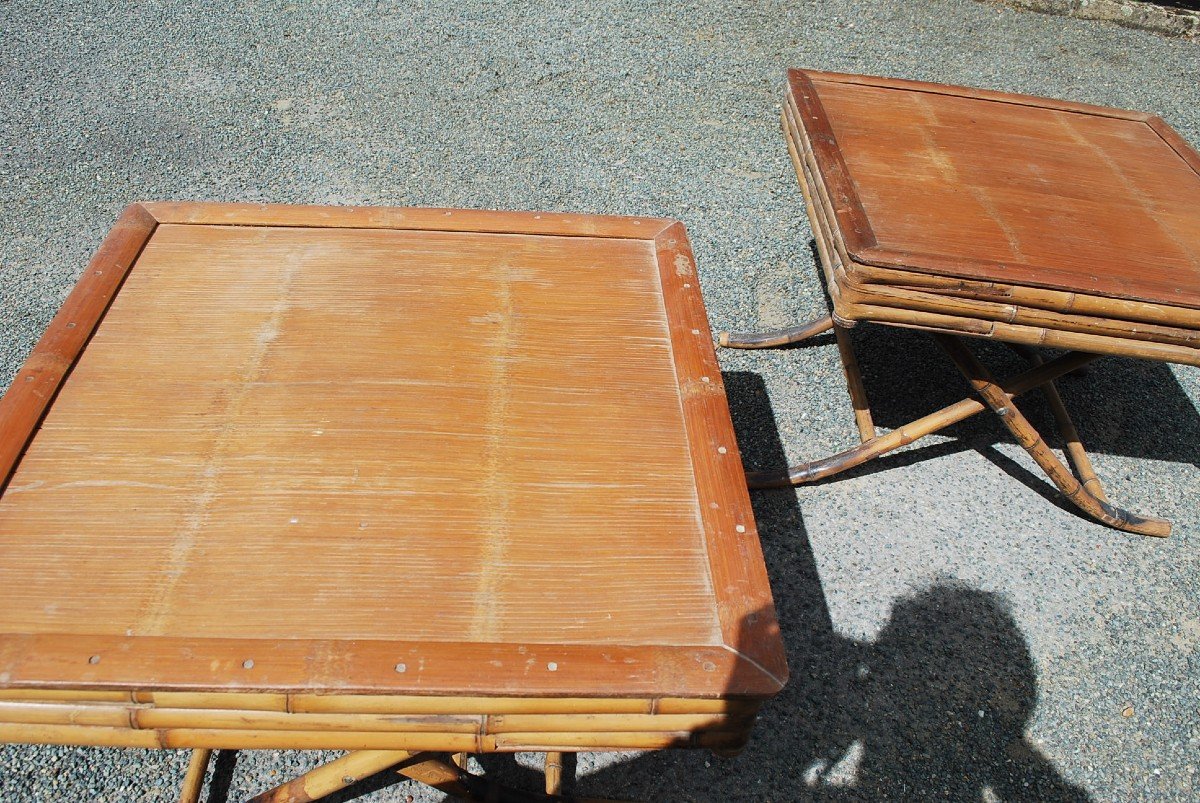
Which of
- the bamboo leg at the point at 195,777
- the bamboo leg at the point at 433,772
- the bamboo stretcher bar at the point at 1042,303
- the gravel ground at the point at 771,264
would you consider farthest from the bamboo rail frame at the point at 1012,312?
the bamboo leg at the point at 195,777

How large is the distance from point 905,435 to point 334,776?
70.2 inches

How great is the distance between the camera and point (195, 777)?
1862mm

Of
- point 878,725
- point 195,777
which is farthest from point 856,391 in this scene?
point 195,777

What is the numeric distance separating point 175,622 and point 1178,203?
269cm

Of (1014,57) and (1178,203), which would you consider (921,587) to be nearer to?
(1178,203)

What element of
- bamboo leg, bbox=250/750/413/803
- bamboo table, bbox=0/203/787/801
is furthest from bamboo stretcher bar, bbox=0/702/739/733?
bamboo leg, bbox=250/750/413/803

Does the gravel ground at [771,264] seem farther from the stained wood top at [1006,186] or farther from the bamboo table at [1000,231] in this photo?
the stained wood top at [1006,186]

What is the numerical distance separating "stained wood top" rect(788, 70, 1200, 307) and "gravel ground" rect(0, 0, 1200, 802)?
34.3 inches

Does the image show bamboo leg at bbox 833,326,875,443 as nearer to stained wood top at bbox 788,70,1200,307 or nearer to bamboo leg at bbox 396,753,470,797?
stained wood top at bbox 788,70,1200,307

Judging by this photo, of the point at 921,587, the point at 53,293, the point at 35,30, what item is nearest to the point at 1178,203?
the point at 921,587

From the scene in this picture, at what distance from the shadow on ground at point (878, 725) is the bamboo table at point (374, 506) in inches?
12.0

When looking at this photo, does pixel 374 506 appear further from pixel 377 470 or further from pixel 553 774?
pixel 553 774

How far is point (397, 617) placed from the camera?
53.3 inches

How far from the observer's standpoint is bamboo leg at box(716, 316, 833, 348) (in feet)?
10.1
